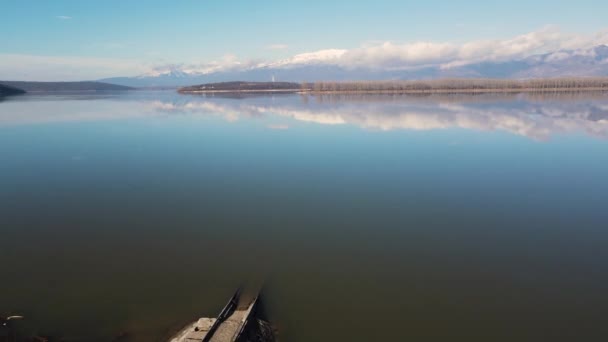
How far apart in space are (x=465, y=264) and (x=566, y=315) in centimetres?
210

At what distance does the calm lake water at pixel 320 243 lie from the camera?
6902 mm

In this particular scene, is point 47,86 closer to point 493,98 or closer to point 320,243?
point 493,98

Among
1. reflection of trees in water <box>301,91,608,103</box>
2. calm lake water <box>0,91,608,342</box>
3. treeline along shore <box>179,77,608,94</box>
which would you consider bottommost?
calm lake water <box>0,91,608,342</box>

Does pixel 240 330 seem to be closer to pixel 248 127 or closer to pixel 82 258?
A: pixel 82 258

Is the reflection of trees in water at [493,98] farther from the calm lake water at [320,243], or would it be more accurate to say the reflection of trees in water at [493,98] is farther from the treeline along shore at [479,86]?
the calm lake water at [320,243]

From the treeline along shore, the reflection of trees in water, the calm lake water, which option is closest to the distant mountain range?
the treeline along shore

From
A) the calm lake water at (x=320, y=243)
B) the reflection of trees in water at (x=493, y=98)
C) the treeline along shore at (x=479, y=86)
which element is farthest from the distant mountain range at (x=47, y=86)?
the calm lake water at (x=320, y=243)

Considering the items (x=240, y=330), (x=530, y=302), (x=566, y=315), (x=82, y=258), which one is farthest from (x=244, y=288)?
(x=566, y=315)

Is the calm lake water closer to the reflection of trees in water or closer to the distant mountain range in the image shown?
the reflection of trees in water

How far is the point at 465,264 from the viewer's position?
8508 millimetres

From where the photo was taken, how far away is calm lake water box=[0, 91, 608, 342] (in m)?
6.90

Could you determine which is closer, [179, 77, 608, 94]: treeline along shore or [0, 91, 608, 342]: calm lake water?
[0, 91, 608, 342]: calm lake water

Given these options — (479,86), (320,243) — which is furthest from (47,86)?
(320,243)

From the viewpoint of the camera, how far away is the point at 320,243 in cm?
964
